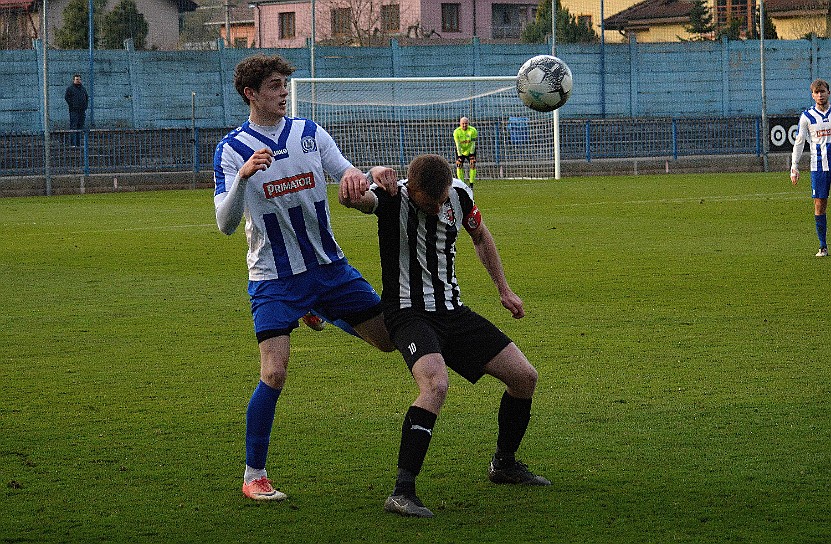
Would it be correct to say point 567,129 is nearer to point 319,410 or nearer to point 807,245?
point 807,245

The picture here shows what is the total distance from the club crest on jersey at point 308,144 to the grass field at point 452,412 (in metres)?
1.50

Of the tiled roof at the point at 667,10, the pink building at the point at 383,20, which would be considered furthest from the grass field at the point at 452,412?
the tiled roof at the point at 667,10

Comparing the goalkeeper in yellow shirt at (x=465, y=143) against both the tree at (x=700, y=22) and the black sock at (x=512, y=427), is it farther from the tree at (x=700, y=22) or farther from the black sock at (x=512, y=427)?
the black sock at (x=512, y=427)

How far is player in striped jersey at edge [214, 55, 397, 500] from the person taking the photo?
5508mm

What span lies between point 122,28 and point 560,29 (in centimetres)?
1423

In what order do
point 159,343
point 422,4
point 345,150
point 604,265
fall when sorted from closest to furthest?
point 159,343 → point 604,265 → point 345,150 → point 422,4

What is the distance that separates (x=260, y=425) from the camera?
5.54m

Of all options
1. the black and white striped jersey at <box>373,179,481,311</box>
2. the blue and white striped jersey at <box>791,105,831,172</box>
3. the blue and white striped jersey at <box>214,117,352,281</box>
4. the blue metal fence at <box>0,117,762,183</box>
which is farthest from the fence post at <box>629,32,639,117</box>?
the black and white striped jersey at <box>373,179,481,311</box>

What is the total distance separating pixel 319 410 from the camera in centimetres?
721

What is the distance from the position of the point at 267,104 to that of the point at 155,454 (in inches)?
74.1

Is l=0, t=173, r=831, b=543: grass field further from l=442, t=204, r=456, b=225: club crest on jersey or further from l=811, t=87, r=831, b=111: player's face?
l=811, t=87, r=831, b=111: player's face

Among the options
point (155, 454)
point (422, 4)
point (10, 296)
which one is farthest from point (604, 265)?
point (422, 4)

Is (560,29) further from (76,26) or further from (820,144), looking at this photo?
(820,144)

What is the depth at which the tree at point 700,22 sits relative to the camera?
4603cm
